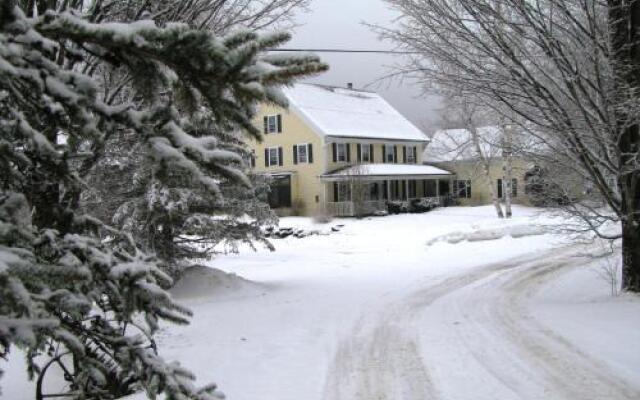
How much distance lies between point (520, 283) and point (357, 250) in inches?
432

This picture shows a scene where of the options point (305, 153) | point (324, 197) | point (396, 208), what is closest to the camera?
point (324, 197)

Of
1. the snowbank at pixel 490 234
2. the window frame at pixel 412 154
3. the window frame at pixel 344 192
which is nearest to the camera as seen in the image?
the snowbank at pixel 490 234

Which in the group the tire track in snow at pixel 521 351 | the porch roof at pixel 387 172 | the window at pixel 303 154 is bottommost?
the tire track in snow at pixel 521 351

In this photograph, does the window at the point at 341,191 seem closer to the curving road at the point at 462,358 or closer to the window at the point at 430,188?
the window at the point at 430,188

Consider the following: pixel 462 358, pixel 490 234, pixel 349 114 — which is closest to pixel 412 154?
pixel 349 114

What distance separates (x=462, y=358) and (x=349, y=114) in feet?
130

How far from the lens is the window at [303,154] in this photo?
43.2 meters

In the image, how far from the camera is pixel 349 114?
46625 mm

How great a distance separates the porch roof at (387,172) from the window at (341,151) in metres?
1.33

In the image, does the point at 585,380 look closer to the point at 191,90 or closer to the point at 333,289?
the point at 191,90

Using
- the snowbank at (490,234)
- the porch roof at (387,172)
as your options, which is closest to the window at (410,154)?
the porch roof at (387,172)

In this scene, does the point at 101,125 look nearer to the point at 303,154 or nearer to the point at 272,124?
the point at 303,154

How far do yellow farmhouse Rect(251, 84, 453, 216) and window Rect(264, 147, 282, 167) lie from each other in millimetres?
72

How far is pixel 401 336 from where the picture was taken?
9227 mm
